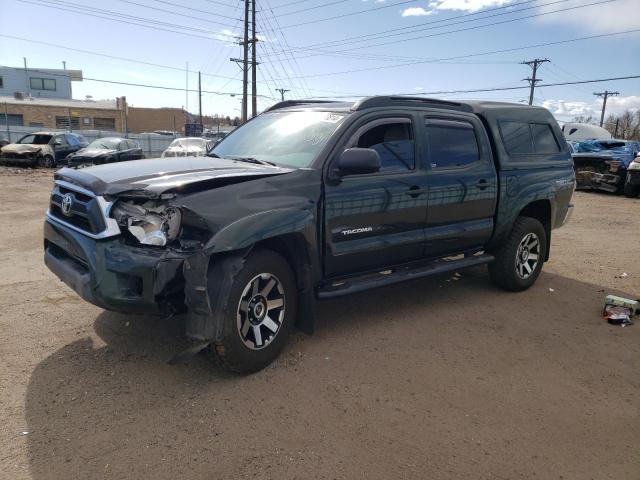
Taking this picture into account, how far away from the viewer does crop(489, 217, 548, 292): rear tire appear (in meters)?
5.72

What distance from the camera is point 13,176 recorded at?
1666cm

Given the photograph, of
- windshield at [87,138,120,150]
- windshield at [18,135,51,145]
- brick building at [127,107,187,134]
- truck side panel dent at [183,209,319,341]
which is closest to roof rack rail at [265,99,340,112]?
truck side panel dent at [183,209,319,341]

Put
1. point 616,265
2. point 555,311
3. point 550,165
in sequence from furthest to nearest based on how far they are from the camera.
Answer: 1. point 616,265
2. point 550,165
3. point 555,311

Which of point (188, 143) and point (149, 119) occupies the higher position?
point (149, 119)

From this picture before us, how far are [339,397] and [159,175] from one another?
1.96 m

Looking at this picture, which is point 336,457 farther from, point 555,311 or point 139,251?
point 555,311

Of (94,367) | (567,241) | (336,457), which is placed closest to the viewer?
(336,457)

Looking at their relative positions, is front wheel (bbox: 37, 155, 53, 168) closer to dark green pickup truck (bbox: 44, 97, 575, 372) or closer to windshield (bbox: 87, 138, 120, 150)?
windshield (bbox: 87, 138, 120, 150)

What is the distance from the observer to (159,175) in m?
3.45

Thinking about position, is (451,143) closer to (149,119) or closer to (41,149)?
(41,149)

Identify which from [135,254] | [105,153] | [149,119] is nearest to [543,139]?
[135,254]

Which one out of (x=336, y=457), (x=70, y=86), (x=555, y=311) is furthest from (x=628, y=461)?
(x=70, y=86)

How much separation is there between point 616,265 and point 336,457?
20.9 ft

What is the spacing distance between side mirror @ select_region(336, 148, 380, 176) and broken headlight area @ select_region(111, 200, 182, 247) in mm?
1324
